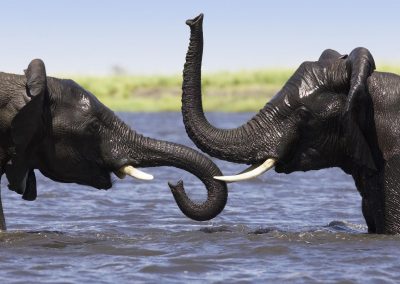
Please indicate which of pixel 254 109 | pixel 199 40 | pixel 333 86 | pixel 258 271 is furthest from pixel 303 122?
pixel 254 109

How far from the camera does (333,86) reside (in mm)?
10953

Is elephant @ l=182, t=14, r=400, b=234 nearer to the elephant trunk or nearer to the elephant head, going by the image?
the elephant head

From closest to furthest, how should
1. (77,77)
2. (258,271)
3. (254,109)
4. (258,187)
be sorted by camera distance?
(258,271) → (258,187) → (254,109) → (77,77)

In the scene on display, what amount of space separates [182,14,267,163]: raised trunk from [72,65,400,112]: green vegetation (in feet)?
148

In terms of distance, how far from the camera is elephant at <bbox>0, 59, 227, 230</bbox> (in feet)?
35.5

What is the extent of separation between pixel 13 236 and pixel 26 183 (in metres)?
0.54

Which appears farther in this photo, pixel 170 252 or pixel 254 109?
pixel 254 109

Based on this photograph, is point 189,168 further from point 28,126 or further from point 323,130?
point 28,126

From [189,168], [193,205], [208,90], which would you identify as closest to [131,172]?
[189,168]

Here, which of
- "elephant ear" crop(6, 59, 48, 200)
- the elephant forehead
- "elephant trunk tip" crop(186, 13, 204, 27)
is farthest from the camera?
the elephant forehead

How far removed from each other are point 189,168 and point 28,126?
149cm

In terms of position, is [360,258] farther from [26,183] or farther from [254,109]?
[254,109]

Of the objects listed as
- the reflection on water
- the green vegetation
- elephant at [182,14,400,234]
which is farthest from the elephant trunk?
the green vegetation

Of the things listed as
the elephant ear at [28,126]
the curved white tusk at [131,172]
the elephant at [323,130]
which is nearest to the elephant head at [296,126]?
the elephant at [323,130]
